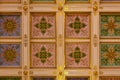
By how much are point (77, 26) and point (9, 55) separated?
2.34 ft

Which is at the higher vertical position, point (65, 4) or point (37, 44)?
point (65, 4)

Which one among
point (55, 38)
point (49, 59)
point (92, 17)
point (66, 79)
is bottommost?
point (66, 79)

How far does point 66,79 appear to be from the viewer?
3178 mm

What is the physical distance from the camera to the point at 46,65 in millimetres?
3178

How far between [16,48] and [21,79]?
302mm

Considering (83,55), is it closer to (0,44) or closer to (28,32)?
(28,32)

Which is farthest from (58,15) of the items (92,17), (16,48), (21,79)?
(21,79)

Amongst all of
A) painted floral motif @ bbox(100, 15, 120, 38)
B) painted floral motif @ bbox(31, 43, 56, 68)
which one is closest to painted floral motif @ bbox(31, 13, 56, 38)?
painted floral motif @ bbox(31, 43, 56, 68)

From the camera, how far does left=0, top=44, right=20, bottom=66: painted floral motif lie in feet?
10.4

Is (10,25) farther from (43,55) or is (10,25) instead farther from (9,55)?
(43,55)

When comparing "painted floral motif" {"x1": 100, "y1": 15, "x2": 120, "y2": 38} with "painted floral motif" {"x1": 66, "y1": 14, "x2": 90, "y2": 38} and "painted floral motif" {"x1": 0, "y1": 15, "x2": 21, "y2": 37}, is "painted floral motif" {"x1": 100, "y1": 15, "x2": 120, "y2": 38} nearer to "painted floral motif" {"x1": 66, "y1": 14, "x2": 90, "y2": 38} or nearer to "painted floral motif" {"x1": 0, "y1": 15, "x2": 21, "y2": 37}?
"painted floral motif" {"x1": 66, "y1": 14, "x2": 90, "y2": 38}

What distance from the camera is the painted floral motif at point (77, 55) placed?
3.18 meters

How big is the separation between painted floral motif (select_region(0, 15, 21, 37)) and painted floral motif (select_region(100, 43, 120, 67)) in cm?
84

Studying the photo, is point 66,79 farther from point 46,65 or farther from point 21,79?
point 21,79
